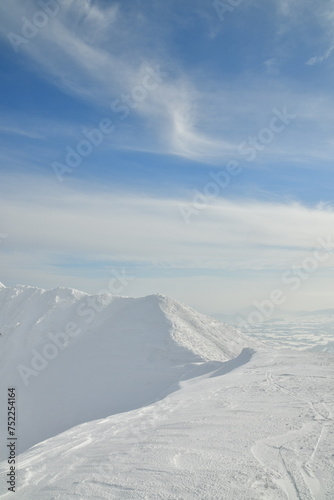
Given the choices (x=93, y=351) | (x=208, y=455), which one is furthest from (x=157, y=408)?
(x=93, y=351)

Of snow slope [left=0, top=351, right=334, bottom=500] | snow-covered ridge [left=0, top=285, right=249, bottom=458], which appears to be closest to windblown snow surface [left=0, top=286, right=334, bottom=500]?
snow slope [left=0, top=351, right=334, bottom=500]

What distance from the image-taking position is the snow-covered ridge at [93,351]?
3341 cm

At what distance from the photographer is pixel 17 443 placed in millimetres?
31188

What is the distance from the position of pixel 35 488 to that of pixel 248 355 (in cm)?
2654

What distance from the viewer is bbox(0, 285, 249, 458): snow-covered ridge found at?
3341 centimetres

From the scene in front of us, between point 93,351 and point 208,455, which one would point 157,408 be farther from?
point 93,351

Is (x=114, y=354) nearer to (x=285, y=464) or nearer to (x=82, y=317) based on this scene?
(x=82, y=317)

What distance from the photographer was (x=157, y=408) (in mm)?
20422

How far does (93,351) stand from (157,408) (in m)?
24.2

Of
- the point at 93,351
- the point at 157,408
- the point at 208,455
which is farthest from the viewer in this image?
the point at 93,351

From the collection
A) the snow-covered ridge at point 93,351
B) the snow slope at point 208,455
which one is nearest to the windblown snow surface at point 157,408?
the snow slope at point 208,455

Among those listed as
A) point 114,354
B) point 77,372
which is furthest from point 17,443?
point 114,354

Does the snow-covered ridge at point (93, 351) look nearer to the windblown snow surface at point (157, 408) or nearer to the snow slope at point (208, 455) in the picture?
the windblown snow surface at point (157, 408)

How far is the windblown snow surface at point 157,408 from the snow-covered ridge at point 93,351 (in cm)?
18
